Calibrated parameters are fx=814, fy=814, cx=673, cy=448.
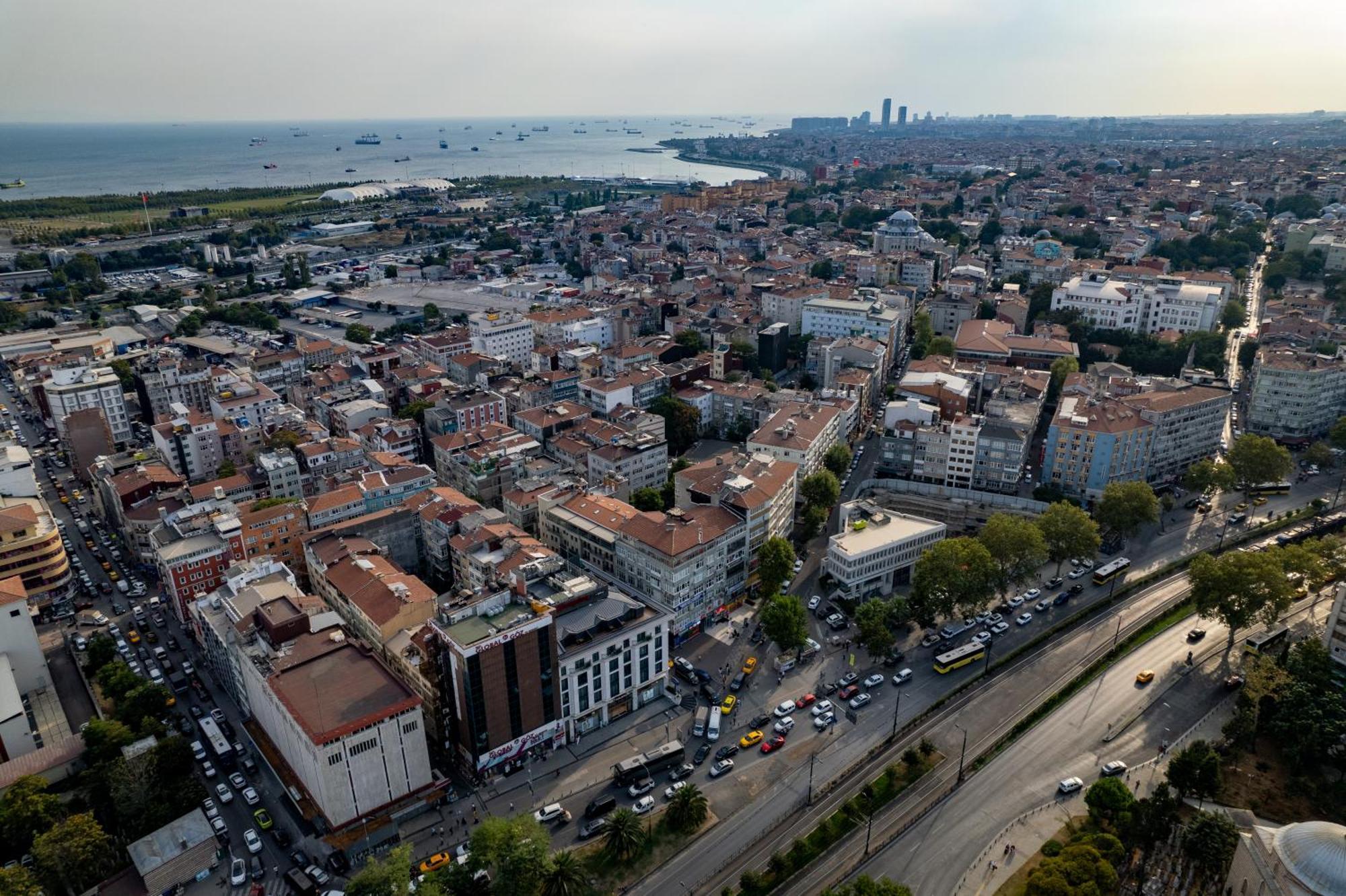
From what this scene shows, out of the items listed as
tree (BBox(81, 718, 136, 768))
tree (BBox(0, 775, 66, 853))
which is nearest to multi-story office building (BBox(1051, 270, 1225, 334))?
tree (BBox(81, 718, 136, 768))

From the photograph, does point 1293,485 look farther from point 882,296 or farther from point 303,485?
point 303,485

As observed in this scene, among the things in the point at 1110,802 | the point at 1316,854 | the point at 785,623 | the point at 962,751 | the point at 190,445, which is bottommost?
the point at 962,751

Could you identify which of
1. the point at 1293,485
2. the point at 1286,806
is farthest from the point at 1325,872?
the point at 1293,485

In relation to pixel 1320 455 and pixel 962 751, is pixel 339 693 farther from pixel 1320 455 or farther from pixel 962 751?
pixel 1320 455

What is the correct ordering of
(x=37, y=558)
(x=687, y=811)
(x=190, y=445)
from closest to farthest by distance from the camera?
(x=687, y=811), (x=37, y=558), (x=190, y=445)

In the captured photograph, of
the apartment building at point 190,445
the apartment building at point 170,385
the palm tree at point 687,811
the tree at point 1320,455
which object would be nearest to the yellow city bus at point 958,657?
the palm tree at point 687,811

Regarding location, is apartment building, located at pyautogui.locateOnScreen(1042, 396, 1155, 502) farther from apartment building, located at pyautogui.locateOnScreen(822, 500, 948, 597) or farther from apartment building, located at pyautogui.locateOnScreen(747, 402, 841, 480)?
apartment building, located at pyautogui.locateOnScreen(747, 402, 841, 480)

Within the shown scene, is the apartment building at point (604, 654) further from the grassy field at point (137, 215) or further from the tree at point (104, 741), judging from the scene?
the grassy field at point (137, 215)

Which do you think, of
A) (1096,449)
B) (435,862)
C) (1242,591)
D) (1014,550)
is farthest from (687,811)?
(1096,449)
